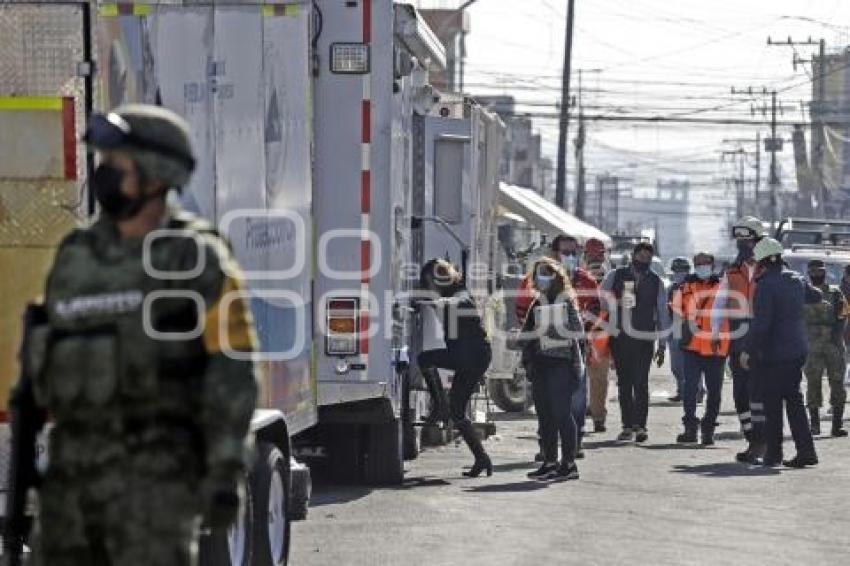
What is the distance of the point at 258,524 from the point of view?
10.6 m

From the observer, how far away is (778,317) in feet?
58.3

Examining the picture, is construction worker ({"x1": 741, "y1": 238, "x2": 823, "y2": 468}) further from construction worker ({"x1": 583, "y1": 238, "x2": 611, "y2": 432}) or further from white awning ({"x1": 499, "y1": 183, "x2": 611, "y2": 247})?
white awning ({"x1": 499, "y1": 183, "x2": 611, "y2": 247})

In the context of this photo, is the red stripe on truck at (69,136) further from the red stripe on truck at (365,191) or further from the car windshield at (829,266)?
the car windshield at (829,266)

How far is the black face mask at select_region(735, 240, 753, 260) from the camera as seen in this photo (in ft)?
65.5

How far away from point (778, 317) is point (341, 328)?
472 centimetres

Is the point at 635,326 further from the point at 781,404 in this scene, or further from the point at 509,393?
the point at 509,393

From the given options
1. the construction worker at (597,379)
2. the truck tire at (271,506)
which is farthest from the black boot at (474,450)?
the truck tire at (271,506)

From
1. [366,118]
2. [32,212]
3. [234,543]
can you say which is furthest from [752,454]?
[32,212]

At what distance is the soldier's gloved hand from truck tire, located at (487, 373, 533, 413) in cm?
1835

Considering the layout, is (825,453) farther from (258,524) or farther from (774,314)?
(258,524)

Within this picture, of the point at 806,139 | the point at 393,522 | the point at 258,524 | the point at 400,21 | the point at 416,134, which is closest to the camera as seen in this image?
the point at 258,524

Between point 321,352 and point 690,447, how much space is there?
22.5 feet

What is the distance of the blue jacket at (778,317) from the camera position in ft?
58.2

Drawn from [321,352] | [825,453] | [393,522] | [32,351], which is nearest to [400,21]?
[321,352]
